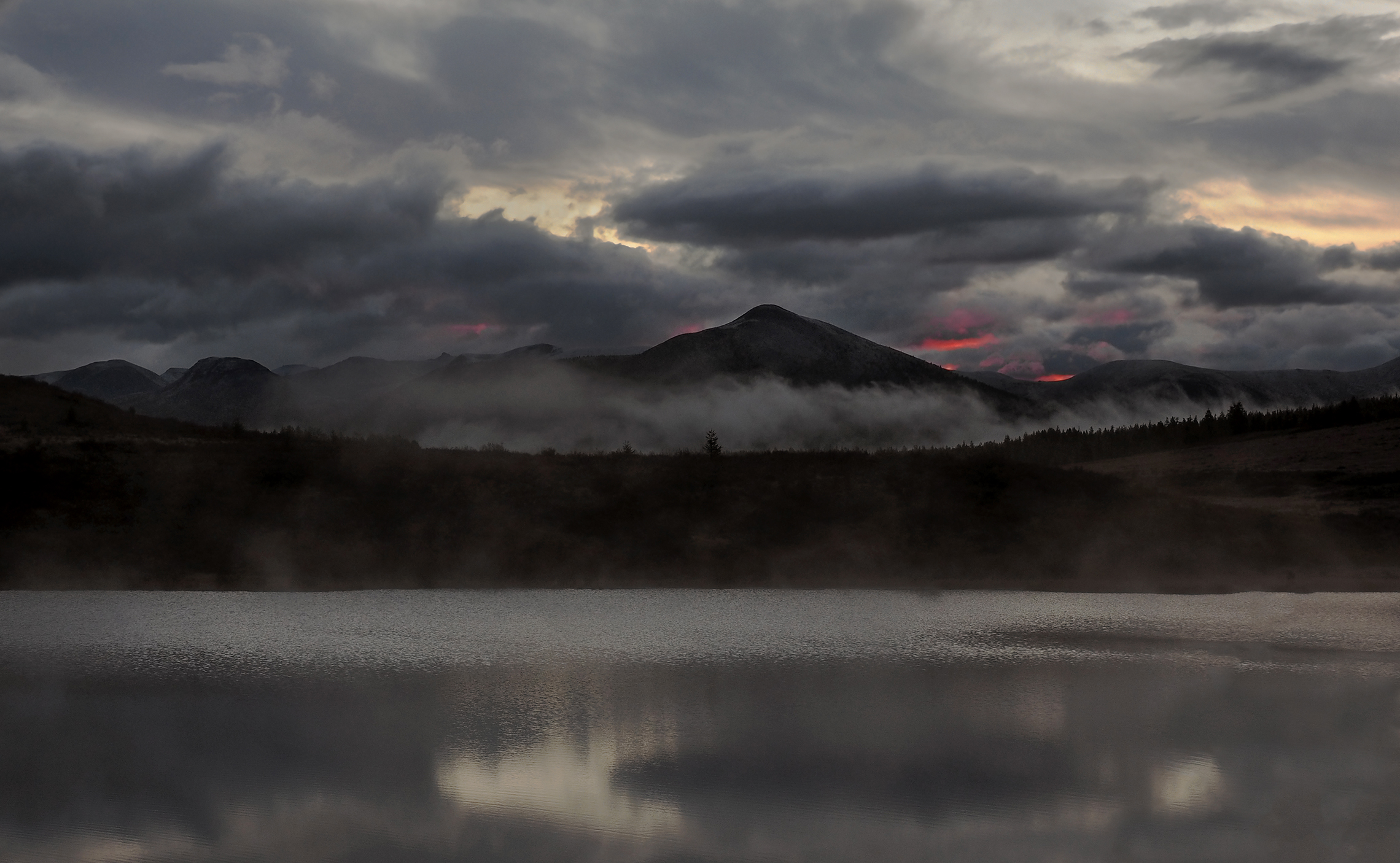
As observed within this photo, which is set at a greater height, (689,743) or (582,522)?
(582,522)

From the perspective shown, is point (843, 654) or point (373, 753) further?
point (843, 654)

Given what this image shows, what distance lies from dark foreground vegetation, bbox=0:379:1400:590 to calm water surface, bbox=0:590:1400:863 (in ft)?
59.8

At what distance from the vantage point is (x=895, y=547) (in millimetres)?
58844

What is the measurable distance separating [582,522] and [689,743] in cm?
4071

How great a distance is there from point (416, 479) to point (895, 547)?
2625 cm

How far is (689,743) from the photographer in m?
19.7

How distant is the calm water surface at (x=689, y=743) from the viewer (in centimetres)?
1486

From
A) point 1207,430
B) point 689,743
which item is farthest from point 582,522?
point 1207,430

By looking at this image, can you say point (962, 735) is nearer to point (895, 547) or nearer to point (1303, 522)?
point (895, 547)

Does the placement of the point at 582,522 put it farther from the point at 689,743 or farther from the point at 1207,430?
the point at 1207,430

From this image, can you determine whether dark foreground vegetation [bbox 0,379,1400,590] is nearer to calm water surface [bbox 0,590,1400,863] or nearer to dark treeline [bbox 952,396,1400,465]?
calm water surface [bbox 0,590,1400,863]

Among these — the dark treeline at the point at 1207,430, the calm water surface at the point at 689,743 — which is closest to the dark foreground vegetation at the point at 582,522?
the calm water surface at the point at 689,743

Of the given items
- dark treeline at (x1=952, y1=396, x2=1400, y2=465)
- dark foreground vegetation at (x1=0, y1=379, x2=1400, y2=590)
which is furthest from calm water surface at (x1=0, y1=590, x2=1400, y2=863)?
dark treeline at (x1=952, y1=396, x2=1400, y2=465)

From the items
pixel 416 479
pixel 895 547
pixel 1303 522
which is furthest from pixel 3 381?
pixel 1303 522
